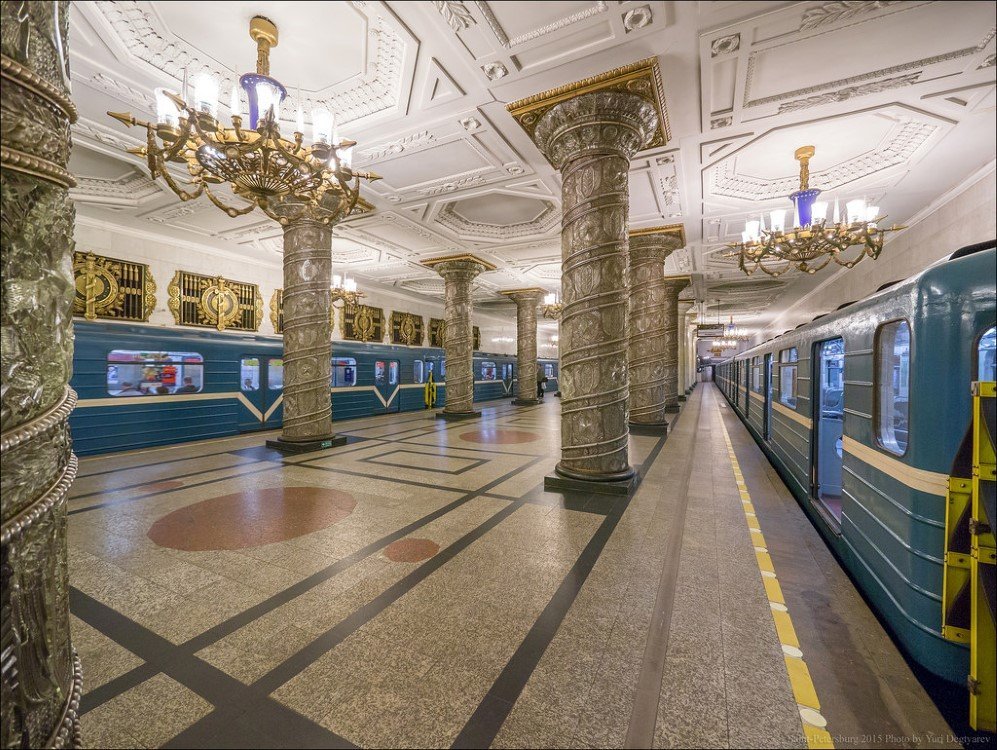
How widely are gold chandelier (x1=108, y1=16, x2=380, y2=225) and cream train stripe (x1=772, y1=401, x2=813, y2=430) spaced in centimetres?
552

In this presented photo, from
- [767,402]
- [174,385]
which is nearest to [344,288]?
[174,385]

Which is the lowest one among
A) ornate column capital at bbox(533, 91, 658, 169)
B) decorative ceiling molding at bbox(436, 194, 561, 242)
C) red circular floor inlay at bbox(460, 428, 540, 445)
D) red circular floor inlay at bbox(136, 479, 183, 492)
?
red circular floor inlay at bbox(136, 479, 183, 492)

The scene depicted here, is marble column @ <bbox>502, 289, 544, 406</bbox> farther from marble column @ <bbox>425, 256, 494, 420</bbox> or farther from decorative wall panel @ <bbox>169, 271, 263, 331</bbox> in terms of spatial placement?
decorative wall panel @ <bbox>169, 271, 263, 331</bbox>

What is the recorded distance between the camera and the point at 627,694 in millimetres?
1816

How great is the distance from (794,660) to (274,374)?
1041 cm

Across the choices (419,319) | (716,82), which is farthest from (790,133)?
(419,319)

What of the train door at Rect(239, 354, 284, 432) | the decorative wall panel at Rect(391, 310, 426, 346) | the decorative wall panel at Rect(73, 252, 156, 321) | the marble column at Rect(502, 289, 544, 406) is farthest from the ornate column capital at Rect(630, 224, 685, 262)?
the decorative wall panel at Rect(73, 252, 156, 321)

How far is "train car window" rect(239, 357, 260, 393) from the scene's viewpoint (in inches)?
349

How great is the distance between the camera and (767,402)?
291 inches

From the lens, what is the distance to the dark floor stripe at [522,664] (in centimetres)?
162

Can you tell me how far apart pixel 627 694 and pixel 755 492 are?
4.17 m

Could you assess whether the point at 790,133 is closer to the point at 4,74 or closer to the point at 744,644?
the point at 744,644

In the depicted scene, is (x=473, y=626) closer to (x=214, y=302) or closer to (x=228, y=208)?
(x=228, y=208)

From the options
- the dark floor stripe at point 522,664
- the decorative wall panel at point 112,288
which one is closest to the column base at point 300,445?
the decorative wall panel at point 112,288
